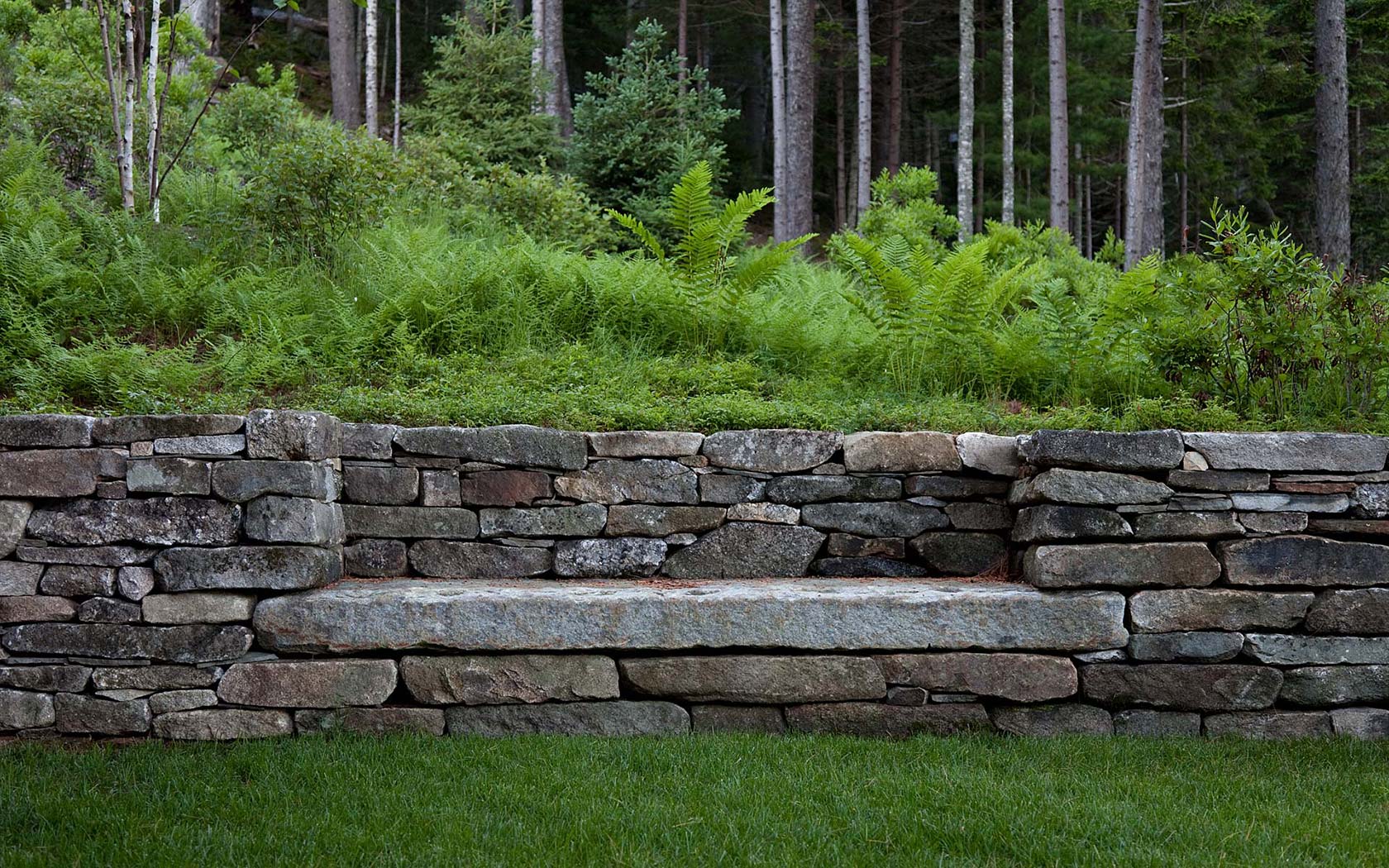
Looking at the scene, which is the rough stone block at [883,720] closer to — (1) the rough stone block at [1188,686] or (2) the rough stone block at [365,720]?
(1) the rough stone block at [1188,686]

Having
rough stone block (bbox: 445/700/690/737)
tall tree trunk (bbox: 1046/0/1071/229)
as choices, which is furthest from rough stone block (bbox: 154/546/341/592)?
tall tree trunk (bbox: 1046/0/1071/229)

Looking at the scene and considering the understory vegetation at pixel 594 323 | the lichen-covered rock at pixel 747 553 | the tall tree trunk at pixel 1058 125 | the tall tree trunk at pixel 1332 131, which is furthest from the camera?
the tall tree trunk at pixel 1058 125

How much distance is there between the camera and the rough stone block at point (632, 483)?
5066 mm

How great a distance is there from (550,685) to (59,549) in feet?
7.18

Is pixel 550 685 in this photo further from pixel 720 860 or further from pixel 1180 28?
pixel 1180 28

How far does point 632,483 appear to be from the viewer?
200 inches

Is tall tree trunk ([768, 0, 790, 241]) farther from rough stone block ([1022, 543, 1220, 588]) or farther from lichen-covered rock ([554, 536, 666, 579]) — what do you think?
rough stone block ([1022, 543, 1220, 588])

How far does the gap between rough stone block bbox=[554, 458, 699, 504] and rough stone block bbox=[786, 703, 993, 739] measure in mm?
1253

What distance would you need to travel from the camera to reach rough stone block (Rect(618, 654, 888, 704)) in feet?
14.5

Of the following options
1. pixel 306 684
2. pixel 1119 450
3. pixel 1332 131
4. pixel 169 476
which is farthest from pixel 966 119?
pixel 306 684

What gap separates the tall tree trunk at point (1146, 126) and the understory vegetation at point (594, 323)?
6852mm

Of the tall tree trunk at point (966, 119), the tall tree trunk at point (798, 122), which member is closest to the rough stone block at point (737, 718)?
the tall tree trunk at point (798, 122)

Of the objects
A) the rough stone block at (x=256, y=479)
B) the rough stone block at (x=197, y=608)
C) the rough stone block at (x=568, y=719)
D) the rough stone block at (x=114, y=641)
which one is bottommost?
the rough stone block at (x=568, y=719)

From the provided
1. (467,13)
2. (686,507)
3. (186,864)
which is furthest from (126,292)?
(467,13)
